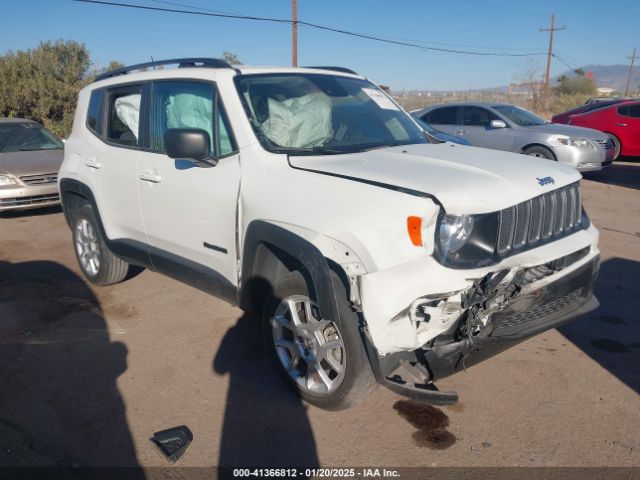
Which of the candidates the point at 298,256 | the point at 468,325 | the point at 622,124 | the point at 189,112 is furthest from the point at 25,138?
the point at 622,124

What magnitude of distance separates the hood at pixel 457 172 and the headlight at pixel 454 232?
0.19ft

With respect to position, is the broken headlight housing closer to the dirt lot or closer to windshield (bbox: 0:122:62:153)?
the dirt lot

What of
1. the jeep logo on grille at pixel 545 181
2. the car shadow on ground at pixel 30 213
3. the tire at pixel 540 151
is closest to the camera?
the jeep logo on grille at pixel 545 181

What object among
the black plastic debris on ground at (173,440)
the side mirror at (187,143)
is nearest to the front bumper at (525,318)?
the black plastic debris on ground at (173,440)

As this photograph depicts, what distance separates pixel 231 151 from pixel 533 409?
253 centimetres

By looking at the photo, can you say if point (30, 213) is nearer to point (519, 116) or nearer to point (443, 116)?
point (443, 116)

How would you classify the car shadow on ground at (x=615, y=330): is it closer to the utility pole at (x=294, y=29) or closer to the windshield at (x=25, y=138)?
the windshield at (x=25, y=138)

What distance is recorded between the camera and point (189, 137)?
342 cm

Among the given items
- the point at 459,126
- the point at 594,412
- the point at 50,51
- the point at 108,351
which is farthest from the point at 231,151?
the point at 50,51

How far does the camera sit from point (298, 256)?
299cm

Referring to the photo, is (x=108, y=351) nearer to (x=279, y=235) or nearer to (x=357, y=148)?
(x=279, y=235)

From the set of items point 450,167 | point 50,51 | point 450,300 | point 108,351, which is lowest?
point 108,351

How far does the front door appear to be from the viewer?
365 cm

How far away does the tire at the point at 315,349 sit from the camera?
2889 mm
